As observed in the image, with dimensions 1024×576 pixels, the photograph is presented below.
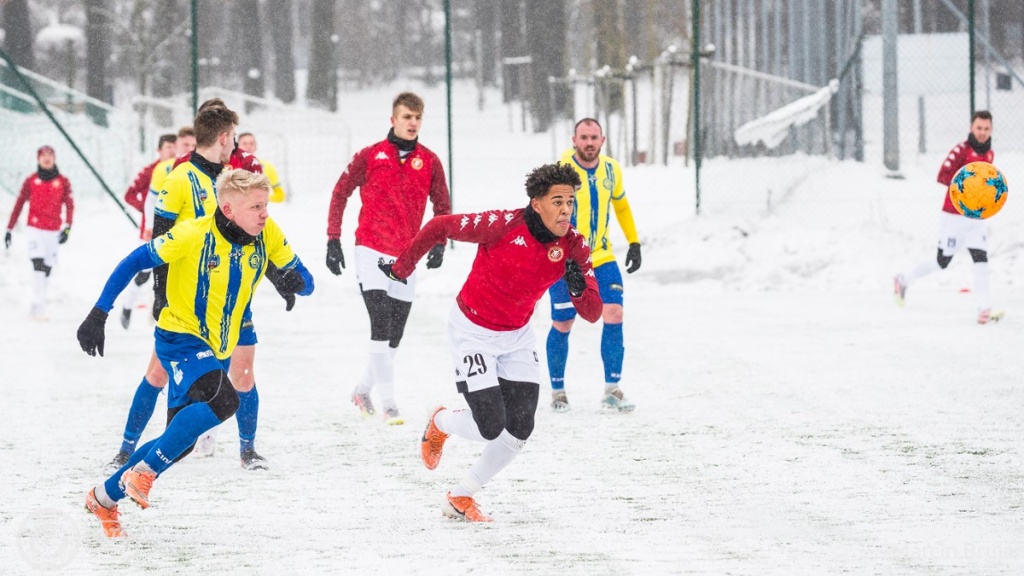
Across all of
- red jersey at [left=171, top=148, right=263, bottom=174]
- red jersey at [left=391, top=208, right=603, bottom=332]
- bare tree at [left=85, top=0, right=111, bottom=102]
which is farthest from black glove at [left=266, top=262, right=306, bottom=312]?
bare tree at [left=85, top=0, right=111, bottom=102]

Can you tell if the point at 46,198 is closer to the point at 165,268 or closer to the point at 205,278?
the point at 165,268

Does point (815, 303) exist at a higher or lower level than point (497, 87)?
lower

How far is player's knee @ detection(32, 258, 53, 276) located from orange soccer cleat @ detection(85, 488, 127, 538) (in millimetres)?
9487

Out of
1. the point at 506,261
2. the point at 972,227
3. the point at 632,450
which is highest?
the point at 506,261

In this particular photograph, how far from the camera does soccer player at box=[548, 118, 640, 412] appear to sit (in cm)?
883

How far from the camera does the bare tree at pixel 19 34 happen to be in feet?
103

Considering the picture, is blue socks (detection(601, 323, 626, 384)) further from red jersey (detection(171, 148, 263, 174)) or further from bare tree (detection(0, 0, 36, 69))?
bare tree (detection(0, 0, 36, 69))

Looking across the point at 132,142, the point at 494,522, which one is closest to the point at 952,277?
the point at 494,522

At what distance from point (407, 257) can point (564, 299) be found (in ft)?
8.66

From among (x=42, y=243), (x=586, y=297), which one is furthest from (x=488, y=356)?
(x=42, y=243)

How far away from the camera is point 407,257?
6355mm

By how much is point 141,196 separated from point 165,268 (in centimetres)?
685

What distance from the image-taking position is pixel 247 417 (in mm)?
7070

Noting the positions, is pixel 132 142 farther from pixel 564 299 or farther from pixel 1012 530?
pixel 1012 530
